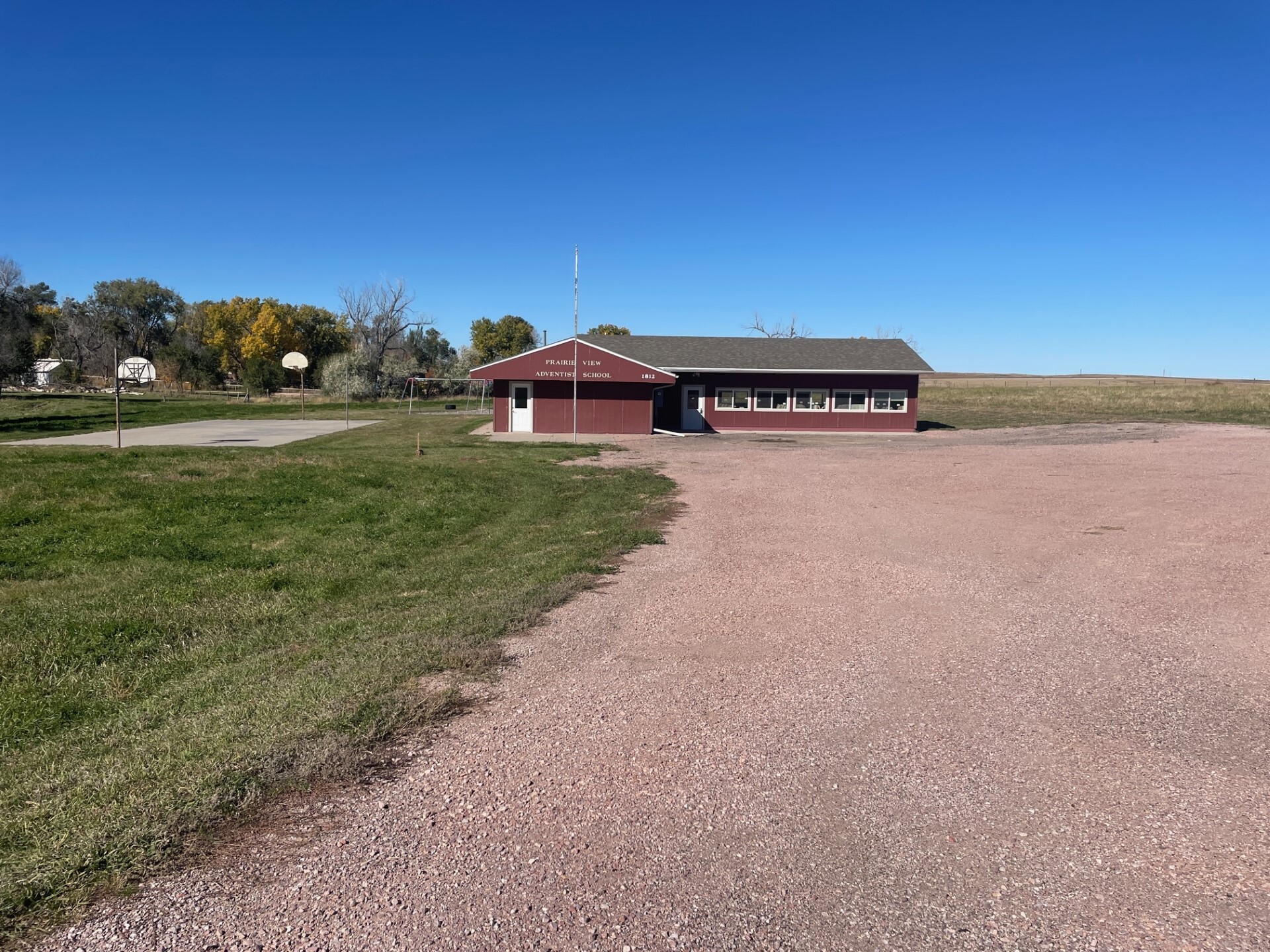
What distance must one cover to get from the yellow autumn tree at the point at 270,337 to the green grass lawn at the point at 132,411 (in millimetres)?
15980

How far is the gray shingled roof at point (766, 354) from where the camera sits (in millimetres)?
37156

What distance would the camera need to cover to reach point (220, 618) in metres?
7.68

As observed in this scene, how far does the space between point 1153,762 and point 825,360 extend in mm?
34908

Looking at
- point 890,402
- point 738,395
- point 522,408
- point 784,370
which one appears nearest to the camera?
point 522,408

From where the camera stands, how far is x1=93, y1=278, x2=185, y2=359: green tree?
9394cm

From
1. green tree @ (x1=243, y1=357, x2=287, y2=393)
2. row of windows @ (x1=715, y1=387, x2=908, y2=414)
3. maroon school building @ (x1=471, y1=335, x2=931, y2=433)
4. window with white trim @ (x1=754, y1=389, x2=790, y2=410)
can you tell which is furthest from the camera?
green tree @ (x1=243, y1=357, x2=287, y2=393)

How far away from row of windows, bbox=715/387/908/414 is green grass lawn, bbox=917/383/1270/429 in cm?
442

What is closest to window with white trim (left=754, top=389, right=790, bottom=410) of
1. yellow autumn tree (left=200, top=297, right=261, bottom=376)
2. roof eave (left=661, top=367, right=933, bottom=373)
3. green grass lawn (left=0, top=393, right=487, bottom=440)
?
roof eave (left=661, top=367, right=933, bottom=373)

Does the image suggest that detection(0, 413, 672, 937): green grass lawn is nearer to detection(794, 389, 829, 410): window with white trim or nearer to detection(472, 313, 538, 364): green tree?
Answer: detection(794, 389, 829, 410): window with white trim

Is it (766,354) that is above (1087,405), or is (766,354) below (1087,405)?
above

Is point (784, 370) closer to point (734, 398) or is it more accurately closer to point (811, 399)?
point (811, 399)

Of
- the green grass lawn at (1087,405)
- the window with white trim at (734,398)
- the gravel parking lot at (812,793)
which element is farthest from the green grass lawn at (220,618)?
the green grass lawn at (1087,405)

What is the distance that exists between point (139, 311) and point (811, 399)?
89.4 meters

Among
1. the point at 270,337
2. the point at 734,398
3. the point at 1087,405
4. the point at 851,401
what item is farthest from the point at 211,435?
the point at 1087,405
